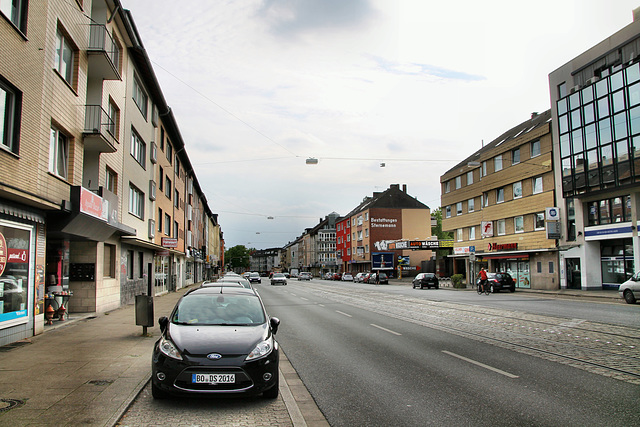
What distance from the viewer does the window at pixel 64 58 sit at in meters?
13.7

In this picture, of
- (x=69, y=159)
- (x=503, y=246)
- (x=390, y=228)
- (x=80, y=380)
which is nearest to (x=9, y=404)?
(x=80, y=380)

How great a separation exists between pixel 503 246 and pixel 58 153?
35.2 metres

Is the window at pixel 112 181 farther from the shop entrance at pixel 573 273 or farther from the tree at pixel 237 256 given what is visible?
the tree at pixel 237 256

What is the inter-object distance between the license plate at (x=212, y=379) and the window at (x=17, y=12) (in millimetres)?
9261

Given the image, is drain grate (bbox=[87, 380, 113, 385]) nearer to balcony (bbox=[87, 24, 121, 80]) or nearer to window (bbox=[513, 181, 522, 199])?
balcony (bbox=[87, 24, 121, 80])

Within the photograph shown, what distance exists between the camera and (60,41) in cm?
1388

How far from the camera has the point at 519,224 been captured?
129ft

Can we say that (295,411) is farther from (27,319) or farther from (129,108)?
(129,108)

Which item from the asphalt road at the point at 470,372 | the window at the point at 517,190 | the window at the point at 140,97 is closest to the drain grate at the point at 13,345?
the asphalt road at the point at 470,372

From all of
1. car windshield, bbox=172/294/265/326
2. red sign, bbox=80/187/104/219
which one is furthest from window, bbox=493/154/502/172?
car windshield, bbox=172/294/265/326

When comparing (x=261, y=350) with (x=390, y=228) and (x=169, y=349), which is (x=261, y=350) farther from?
(x=390, y=228)

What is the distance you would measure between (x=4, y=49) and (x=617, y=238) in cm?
3204

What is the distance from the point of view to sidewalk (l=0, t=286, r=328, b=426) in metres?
5.39

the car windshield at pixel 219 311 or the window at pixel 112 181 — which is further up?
the window at pixel 112 181
